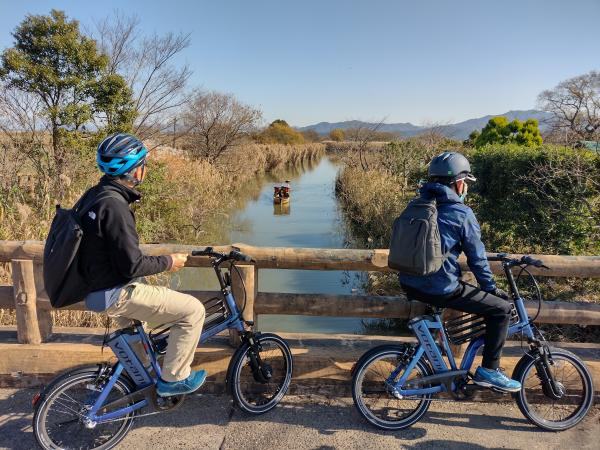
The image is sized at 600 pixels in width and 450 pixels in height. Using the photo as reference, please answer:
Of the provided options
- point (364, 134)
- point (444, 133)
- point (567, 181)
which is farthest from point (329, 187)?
point (567, 181)

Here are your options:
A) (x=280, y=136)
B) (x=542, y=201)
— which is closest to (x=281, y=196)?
(x=542, y=201)

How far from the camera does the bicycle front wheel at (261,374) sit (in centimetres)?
308

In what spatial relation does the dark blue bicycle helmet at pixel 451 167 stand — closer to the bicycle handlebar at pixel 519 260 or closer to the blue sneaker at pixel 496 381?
the bicycle handlebar at pixel 519 260

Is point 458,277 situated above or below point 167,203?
above

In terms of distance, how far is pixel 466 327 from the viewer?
3.09m

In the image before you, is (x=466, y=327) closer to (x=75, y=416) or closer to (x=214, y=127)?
(x=75, y=416)

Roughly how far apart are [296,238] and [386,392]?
1086 centimetres

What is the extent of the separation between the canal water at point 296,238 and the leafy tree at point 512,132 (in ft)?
29.2

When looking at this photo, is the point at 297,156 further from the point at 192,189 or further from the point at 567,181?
the point at 567,181

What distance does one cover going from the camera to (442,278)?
112 inches

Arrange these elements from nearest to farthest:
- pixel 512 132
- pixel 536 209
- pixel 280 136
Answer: pixel 536 209
pixel 512 132
pixel 280 136

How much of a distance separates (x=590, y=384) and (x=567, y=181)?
5.93 m

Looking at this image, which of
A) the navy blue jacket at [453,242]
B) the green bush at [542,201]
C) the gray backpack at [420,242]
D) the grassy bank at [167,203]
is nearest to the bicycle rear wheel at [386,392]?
the navy blue jacket at [453,242]

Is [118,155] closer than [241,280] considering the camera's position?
Yes
